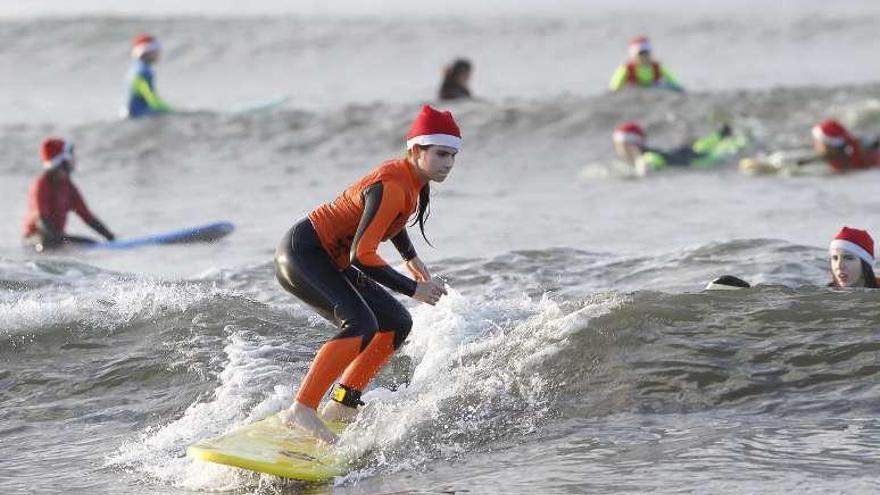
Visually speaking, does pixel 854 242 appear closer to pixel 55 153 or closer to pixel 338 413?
pixel 338 413

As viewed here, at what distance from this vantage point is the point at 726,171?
19.9 m

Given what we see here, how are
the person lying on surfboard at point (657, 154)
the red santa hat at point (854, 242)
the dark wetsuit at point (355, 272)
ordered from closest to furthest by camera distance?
the dark wetsuit at point (355, 272)
the red santa hat at point (854, 242)
the person lying on surfboard at point (657, 154)

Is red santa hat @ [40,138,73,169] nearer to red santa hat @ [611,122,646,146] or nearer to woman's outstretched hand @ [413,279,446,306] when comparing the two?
red santa hat @ [611,122,646,146]

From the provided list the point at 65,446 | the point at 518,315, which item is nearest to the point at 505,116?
the point at 518,315

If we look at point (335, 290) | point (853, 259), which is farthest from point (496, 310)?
point (335, 290)

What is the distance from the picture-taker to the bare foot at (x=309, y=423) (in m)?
7.34

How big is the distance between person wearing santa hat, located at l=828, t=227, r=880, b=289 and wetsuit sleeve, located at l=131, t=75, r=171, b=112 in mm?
16456

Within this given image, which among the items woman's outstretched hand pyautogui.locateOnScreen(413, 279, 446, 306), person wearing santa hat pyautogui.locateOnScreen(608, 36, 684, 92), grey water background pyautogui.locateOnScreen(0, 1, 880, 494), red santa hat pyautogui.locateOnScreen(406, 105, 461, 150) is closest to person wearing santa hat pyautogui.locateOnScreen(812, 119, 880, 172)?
grey water background pyautogui.locateOnScreen(0, 1, 880, 494)

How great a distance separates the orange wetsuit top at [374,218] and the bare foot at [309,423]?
0.81 meters

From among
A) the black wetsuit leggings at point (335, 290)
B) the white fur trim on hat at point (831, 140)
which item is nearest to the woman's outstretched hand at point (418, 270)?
the black wetsuit leggings at point (335, 290)

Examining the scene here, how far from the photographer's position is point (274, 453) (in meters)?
7.12

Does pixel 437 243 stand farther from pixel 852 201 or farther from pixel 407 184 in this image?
pixel 407 184

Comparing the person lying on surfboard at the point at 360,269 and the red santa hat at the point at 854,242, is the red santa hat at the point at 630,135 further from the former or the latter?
the person lying on surfboard at the point at 360,269

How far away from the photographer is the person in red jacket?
1517 centimetres
